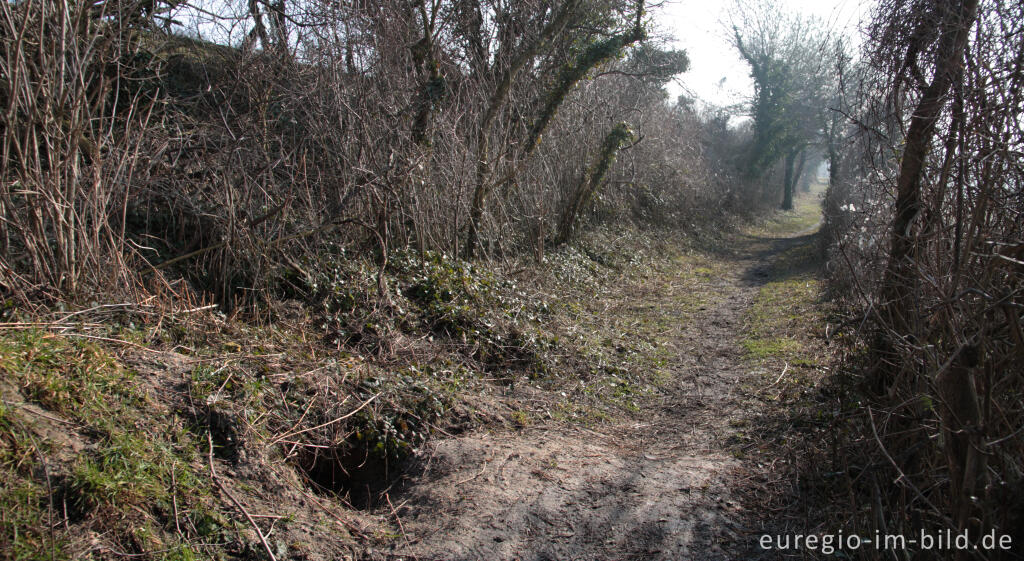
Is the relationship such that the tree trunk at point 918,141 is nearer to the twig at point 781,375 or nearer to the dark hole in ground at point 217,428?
the twig at point 781,375

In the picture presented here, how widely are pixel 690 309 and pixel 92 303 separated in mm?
8714

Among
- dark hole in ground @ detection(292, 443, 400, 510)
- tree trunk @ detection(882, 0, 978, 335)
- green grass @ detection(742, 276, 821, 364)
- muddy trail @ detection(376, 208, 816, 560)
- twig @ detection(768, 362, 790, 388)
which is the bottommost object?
dark hole in ground @ detection(292, 443, 400, 510)

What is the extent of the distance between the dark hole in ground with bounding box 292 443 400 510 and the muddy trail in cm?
23

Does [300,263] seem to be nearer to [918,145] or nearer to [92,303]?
[92,303]

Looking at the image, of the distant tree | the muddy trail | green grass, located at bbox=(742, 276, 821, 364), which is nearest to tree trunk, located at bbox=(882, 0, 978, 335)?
the muddy trail

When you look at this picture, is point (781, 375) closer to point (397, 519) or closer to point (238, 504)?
point (397, 519)

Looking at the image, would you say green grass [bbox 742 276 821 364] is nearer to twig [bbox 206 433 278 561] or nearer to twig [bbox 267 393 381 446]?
twig [bbox 267 393 381 446]

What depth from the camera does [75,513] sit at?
8.97 ft

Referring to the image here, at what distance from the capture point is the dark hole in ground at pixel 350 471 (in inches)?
162

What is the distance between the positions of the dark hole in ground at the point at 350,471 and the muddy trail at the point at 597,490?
0.75 ft

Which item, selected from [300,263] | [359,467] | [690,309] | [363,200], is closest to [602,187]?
[690,309]

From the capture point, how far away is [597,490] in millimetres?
4023

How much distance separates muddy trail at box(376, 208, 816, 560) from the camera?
3418 millimetres

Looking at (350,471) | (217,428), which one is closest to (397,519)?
(350,471)
